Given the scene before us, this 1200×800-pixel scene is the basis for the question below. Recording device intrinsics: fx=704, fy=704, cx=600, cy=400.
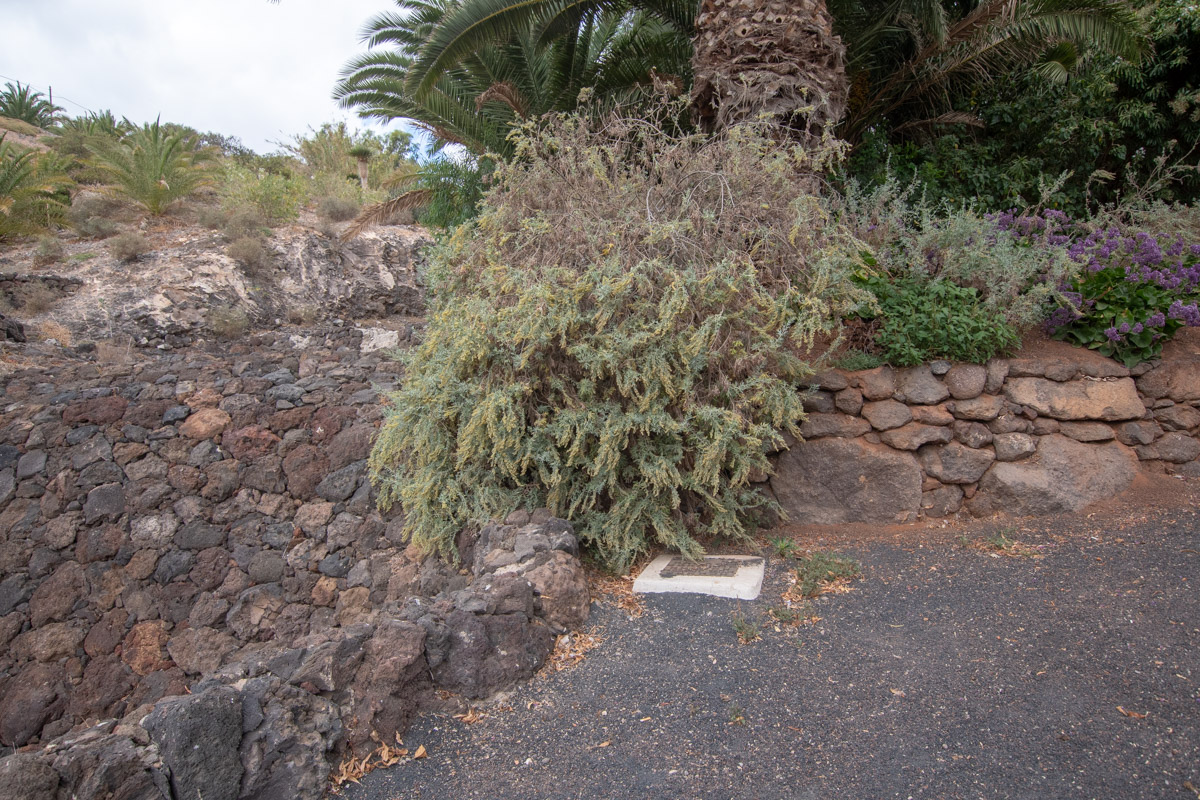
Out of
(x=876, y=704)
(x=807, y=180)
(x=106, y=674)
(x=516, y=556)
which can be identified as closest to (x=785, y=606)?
(x=876, y=704)

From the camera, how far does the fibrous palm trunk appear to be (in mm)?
5699

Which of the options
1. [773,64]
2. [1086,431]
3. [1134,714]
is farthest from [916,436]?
[773,64]

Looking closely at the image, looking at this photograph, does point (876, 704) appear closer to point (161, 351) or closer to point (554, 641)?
point (554, 641)

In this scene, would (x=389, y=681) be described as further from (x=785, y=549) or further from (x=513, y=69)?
(x=513, y=69)

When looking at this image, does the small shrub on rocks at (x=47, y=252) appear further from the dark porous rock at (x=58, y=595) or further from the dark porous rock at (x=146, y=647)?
the dark porous rock at (x=146, y=647)

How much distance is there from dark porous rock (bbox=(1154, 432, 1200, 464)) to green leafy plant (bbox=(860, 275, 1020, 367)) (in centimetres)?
110

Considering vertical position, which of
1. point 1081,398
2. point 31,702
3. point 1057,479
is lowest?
point 31,702

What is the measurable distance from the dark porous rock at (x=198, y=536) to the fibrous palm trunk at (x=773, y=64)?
5.56 m

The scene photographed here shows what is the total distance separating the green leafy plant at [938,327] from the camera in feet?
14.8

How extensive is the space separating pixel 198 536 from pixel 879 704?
5753mm

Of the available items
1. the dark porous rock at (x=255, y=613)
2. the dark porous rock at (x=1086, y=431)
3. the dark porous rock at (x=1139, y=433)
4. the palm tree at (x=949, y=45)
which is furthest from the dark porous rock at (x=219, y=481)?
the palm tree at (x=949, y=45)

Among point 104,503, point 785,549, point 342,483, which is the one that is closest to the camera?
point 785,549

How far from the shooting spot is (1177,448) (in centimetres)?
447

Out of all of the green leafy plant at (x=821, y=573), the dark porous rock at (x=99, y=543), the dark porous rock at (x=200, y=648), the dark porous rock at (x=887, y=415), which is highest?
the dark porous rock at (x=887, y=415)
